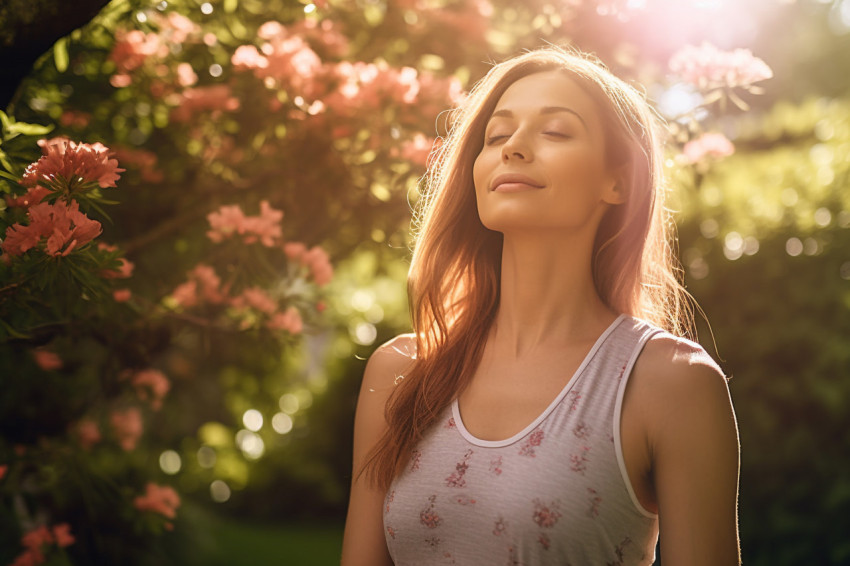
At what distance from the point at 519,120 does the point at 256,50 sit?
124cm

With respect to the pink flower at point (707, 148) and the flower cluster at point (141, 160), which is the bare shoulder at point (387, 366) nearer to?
the pink flower at point (707, 148)

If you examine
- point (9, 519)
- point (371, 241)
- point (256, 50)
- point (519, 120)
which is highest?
point (256, 50)

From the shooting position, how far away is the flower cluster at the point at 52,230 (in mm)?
1660

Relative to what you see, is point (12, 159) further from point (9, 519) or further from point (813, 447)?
point (813, 447)

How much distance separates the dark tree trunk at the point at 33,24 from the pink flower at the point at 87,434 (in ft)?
6.00

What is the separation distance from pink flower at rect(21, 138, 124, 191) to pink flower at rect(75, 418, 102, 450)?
73.3 inches

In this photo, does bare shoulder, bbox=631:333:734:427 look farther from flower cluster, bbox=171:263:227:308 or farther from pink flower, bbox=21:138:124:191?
flower cluster, bbox=171:263:227:308

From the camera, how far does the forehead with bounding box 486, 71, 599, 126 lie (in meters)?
1.89

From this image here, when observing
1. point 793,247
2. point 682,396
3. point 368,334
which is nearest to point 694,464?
point 682,396

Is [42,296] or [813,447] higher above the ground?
[42,296]

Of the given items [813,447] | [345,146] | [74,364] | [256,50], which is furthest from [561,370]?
[813,447]

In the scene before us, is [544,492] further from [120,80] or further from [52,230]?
[120,80]

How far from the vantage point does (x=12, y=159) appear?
75.4 inches

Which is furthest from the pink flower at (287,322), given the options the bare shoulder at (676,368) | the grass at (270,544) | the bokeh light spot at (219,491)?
the bokeh light spot at (219,491)
